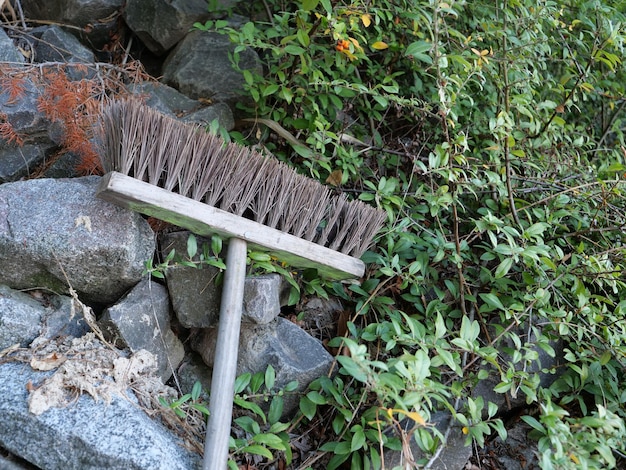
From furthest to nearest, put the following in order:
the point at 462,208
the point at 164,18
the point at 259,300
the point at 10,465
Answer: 1. the point at 164,18
2. the point at 462,208
3. the point at 259,300
4. the point at 10,465

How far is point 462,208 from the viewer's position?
8.41 ft

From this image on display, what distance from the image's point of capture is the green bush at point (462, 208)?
2020mm

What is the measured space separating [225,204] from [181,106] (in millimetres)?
882

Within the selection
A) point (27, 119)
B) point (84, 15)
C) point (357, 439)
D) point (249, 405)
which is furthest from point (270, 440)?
point (84, 15)

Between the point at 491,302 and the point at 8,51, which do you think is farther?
the point at 8,51

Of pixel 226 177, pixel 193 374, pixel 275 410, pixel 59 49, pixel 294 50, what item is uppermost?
pixel 294 50

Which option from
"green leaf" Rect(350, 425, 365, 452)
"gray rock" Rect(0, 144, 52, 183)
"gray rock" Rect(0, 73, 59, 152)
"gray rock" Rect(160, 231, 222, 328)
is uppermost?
"gray rock" Rect(0, 73, 59, 152)

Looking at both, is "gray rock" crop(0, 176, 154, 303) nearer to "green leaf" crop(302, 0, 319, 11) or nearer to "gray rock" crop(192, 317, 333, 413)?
"gray rock" crop(192, 317, 333, 413)

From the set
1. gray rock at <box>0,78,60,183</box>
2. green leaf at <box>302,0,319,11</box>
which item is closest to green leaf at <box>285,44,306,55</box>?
green leaf at <box>302,0,319,11</box>

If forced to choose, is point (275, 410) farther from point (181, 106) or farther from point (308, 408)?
point (181, 106)

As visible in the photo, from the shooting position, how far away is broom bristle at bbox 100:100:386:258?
1.90 meters

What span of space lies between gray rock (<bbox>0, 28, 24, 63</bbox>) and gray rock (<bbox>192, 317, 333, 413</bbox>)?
1.46 metres

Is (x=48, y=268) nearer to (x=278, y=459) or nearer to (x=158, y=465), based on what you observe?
(x=158, y=465)

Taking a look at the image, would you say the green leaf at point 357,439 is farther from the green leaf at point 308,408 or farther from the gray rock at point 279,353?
the gray rock at point 279,353
